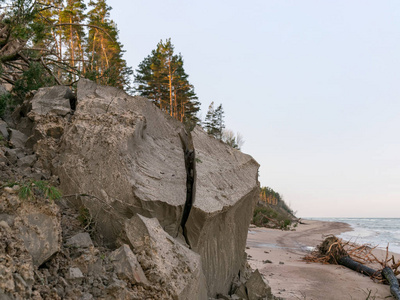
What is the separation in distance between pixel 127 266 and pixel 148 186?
1193 mm

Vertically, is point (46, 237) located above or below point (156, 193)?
below

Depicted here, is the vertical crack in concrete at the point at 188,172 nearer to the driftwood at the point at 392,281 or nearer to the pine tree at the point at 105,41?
the driftwood at the point at 392,281

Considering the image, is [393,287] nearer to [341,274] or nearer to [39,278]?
[341,274]

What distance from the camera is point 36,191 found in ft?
9.98

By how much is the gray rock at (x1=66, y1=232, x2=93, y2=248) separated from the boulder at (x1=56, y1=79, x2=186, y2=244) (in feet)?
1.30

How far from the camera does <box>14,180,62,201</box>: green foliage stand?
2.83 m

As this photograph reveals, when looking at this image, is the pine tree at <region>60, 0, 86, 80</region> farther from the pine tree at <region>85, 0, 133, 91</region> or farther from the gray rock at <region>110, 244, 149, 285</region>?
the gray rock at <region>110, 244, 149, 285</region>

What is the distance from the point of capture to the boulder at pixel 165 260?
3.12 meters

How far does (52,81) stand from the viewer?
7.19m

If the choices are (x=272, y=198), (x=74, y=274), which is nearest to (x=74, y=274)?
(x=74, y=274)

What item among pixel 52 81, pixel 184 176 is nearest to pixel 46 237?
pixel 184 176

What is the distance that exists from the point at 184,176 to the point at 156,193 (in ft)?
2.31

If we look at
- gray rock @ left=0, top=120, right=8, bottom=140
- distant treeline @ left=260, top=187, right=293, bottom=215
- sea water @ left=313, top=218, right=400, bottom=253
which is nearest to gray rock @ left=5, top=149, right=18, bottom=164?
gray rock @ left=0, top=120, right=8, bottom=140

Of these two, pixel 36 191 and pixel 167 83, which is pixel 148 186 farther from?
pixel 167 83
